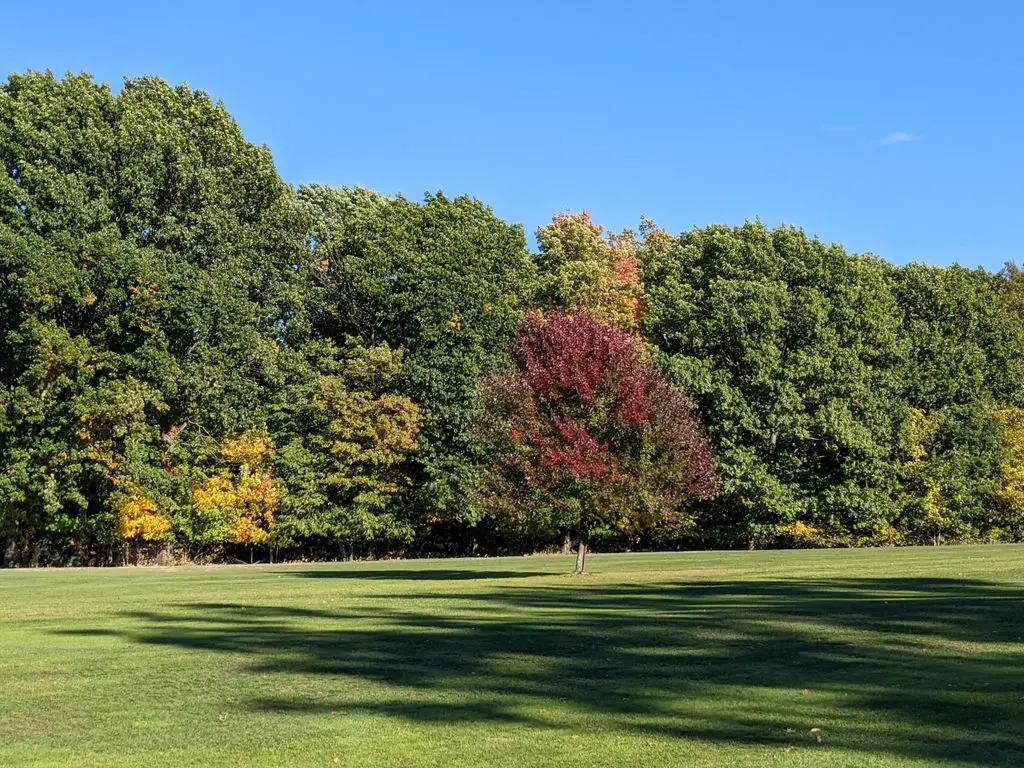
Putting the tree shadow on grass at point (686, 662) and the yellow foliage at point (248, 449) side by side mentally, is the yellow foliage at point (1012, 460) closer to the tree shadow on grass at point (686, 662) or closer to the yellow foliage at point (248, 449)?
the yellow foliage at point (248, 449)

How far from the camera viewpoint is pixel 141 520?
Answer: 163ft

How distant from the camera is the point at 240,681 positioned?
1245 centimetres

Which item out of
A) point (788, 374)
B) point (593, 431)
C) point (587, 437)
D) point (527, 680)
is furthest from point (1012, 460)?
point (527, 680)

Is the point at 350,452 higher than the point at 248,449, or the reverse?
the point at 248,449

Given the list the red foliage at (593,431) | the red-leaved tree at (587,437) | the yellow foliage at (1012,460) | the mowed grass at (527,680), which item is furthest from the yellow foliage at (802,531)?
the mowed grass at (527,680)

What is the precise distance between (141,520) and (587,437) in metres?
27.2

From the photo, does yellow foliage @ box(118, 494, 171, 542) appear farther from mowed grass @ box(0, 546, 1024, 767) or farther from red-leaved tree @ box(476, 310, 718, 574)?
mowed grass @ box(0, 546, 1024, 767)

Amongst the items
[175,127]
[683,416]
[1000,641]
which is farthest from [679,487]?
[175,127]

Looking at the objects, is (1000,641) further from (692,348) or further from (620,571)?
(692,348)

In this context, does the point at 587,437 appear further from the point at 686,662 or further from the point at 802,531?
the point at 802,531

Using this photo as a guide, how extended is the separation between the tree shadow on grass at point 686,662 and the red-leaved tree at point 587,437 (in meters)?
8.29

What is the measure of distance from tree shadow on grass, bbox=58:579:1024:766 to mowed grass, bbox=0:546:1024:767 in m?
0.04

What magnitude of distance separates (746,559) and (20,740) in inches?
1326

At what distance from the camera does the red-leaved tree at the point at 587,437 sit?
30.5m
